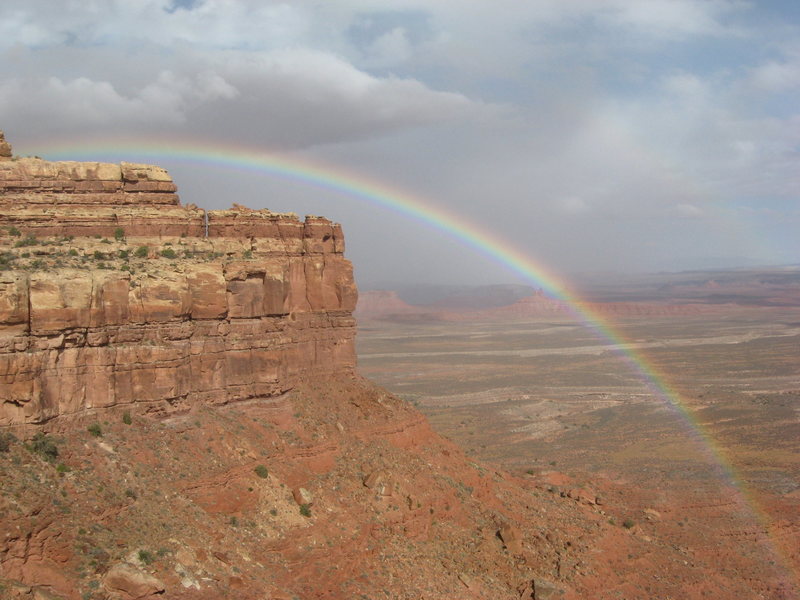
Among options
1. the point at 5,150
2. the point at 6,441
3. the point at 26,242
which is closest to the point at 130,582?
the point at 6,441

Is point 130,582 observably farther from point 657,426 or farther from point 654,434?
point 657,426

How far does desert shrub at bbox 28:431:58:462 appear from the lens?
70.6 ft

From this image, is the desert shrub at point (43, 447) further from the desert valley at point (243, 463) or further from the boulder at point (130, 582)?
the boulder at point (130, 582)

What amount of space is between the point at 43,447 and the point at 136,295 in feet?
19.0

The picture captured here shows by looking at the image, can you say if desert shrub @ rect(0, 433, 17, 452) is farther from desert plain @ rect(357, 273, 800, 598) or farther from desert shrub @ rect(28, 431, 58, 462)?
desert plain @ rect(357, 273, 800, 598)

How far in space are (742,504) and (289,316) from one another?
26.2 metres

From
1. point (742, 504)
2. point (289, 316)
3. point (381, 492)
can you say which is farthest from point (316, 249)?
point (742, 504)

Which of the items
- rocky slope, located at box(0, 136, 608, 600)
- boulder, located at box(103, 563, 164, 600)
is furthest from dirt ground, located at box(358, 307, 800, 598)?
boulder, located at box(103, 563, 164, 600)

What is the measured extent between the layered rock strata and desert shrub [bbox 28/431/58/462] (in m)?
0.53

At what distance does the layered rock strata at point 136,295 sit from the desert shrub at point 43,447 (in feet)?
1.74

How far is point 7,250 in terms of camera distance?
25.5 metres

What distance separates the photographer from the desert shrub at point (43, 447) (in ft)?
70.6

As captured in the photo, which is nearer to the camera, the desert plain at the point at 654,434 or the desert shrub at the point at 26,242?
the desert shrub at the point at 26,242

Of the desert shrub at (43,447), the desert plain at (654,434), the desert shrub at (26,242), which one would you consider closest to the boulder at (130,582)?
the desert shrub at (43,447)
